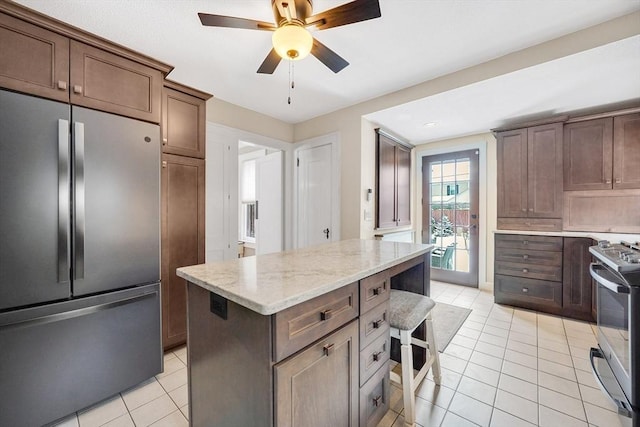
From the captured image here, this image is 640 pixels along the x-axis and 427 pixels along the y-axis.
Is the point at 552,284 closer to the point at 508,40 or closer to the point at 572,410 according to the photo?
the point at 572,410

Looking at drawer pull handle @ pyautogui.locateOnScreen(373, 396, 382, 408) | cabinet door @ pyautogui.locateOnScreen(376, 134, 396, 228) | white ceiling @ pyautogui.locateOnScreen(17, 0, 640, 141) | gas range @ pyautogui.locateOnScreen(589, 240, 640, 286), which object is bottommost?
drawer pull handle @ pyautogui.locateOnScreen(373, 396, 382, 408)

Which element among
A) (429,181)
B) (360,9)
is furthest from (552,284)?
(360,9)

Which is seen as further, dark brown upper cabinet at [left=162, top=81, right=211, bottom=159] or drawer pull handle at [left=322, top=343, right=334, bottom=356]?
dark brown upper cabinet at [left=162, top=81, right=211, bottom=159]

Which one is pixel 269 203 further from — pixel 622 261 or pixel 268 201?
pixel 622 261

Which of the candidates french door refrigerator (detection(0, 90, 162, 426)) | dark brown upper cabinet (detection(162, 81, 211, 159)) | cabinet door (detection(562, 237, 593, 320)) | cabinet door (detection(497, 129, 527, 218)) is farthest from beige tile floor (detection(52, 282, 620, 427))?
dark brown upper cabinet (detection(162, 81, 211, 159))

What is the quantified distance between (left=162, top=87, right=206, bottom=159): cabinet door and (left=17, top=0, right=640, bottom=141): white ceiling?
0.31 metres

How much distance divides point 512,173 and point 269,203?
11.6 feet

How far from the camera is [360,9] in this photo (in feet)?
4.53

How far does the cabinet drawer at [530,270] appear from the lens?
3.05 metres

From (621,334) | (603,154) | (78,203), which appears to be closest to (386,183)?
(603,154)

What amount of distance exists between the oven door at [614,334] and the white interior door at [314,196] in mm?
2496

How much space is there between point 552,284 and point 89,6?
503 centimetres

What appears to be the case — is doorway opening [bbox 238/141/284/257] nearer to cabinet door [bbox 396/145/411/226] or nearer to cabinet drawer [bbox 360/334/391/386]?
cabinet door [bbox 396/145/411/226]

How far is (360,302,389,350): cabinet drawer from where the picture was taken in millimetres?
1253
